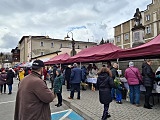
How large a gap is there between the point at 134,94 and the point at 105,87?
2660 millimetres

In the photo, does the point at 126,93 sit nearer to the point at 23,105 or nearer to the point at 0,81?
→ the point at 23,105

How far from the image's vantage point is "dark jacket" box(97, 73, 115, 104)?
552cm

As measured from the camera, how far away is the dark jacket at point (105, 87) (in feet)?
18.1

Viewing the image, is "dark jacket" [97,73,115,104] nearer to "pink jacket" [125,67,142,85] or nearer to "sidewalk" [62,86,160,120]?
"sidewalk" [62,86,160,120]

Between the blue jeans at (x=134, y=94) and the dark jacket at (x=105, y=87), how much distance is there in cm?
228

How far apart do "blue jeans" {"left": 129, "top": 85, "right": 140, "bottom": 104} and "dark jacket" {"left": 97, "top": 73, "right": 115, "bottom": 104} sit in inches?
89.9

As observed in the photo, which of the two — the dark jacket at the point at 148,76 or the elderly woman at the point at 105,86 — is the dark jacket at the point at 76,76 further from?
the elderly woman at the point at 105,86

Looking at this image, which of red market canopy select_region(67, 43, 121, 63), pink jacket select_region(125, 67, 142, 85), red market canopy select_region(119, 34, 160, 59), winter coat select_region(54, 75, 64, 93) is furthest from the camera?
red market canopy select_region(67, 43, 121, 63)

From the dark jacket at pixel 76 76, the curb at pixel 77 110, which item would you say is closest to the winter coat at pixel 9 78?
the curb at pixel 77 110

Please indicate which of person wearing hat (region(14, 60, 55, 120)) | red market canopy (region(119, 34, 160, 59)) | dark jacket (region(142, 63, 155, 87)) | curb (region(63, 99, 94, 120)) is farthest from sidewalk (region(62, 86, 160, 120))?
person wearing hat (region(14, 60, 55, 120))

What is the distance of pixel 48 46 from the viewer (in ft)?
175

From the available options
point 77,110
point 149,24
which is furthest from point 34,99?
point 149,24

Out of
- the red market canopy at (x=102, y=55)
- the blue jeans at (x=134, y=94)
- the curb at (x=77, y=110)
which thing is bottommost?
the curb at (x=77, y=110)

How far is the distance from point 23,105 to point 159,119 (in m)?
4.36
